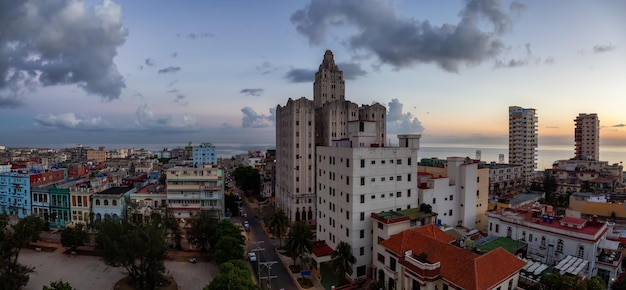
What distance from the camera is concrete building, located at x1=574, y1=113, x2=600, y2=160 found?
408ft

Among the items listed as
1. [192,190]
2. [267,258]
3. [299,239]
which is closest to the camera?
[299,239]

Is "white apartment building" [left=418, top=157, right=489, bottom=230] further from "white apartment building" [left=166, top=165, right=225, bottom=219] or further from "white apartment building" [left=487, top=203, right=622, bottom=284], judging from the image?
"white apartment building" [left=166, top=165, right=225, bottom=219]

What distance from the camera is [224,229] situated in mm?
39562

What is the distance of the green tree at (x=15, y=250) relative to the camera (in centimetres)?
2911

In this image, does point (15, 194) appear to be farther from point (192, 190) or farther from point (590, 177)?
point (590, 177)

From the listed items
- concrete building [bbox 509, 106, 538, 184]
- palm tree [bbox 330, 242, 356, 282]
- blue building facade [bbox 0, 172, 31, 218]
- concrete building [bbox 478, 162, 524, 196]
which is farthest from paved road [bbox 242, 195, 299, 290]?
concrete building [bbox 509, 106, 538, 184]

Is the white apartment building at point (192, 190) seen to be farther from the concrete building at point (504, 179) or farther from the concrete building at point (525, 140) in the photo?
the concrete building at point (525, 140)

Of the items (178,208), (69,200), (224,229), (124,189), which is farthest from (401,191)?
(69,200)

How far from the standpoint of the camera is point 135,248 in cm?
3231

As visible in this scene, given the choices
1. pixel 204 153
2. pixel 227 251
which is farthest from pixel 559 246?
pixel 204 153

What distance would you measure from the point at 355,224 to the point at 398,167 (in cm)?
885

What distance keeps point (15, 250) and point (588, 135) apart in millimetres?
164430

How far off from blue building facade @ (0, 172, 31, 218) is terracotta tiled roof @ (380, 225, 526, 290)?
2409 inches

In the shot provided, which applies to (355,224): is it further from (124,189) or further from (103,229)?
(124,189)
